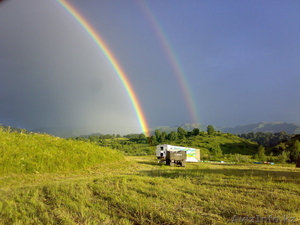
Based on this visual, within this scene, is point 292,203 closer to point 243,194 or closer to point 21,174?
point 243,194

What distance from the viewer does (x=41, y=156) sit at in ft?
40.1

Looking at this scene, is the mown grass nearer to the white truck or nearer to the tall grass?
the tall grass

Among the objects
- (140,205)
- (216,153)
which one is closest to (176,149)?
(216,153)

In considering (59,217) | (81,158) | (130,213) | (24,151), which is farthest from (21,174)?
(130,213)

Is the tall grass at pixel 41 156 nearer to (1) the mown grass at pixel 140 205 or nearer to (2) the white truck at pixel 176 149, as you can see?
(1) the mown grass at pixel 140 205

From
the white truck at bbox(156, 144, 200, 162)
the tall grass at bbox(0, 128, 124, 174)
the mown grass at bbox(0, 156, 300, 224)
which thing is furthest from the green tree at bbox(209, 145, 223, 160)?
the mown grass at bbox(0, 156, 300, 224)

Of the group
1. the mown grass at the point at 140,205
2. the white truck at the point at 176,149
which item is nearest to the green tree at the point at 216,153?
the white truck at the point at 176,149

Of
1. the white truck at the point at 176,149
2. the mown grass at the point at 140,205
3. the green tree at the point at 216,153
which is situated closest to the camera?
the mown grass at the point at 140,205

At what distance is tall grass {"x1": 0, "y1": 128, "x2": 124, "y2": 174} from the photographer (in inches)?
423

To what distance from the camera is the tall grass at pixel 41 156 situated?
1075cm

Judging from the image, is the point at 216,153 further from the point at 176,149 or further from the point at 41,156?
the point at 41,156

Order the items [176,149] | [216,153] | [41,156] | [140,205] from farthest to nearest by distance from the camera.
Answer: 1. [216,153]
2. [176,149]
3. [41,156]
4. [140,205]

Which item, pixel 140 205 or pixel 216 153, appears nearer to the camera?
pixel 140 205

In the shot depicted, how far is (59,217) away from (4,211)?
1.57 meters
